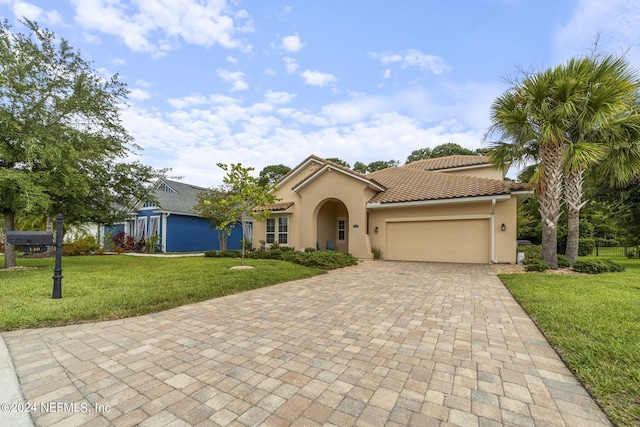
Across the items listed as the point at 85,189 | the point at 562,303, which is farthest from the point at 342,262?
the point at 85,189

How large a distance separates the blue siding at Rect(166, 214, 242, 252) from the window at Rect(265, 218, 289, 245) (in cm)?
698

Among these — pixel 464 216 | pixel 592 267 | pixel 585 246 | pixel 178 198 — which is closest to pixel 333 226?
pixel 464 216

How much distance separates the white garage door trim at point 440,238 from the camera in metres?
12.9

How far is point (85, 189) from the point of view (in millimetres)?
9289

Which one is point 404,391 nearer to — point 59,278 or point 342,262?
point 59,278

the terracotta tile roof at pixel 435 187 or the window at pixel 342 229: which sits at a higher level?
the terracotta tile roof at pixel 435 187

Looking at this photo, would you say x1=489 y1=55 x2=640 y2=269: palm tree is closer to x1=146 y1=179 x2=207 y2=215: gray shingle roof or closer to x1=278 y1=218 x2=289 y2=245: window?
x1=278 y1=218 x2=289 y2=245: window

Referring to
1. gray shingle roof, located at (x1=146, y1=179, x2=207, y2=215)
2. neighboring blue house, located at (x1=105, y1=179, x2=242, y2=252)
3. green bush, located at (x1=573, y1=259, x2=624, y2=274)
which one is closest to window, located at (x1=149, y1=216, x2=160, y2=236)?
neighboring blue house, located at (x1=105, y1=179, x2=242, y2=252)

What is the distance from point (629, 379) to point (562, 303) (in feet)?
10.6

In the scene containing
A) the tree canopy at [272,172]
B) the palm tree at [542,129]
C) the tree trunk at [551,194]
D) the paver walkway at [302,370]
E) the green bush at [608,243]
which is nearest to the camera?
the paver walkway at [302,370]

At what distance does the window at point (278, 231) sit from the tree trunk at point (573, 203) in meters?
13.5

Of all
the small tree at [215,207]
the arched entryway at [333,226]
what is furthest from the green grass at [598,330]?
the small tree at [215,207]

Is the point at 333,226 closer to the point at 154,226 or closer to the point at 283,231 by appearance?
the point at 283,231

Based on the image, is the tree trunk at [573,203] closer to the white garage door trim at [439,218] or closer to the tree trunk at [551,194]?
the tree trunk at [551,194]
